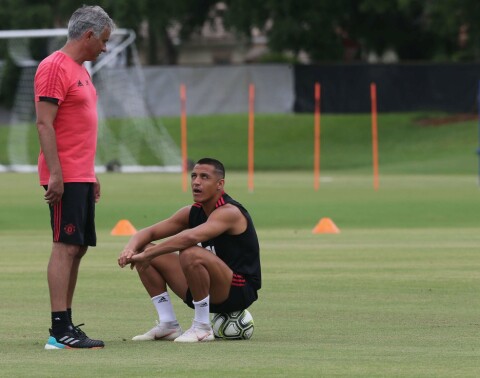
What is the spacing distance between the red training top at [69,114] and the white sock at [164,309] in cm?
102

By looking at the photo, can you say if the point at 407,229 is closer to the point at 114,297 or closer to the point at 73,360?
the point at 114,297

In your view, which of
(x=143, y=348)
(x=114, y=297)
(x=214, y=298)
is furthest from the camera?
(x=114, y=297)

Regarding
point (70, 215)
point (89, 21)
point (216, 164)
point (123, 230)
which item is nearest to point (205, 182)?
point (216, 164)

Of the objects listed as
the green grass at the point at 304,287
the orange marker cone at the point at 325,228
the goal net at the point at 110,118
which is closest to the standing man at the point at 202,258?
the green grass at the point at 304,287

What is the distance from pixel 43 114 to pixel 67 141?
9.9 inches

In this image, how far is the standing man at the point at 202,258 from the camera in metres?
9.68

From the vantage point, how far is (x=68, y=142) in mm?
9492

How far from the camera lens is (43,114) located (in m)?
9.36

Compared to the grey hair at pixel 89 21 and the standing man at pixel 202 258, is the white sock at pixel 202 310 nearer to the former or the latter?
the standing man at pixel 202 258

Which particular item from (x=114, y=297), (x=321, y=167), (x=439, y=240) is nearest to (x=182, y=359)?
(x=114, y=297)

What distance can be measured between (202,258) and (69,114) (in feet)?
4.17

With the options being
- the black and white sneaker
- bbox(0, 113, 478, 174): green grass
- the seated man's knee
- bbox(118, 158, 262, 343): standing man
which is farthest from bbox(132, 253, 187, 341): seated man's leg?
bbox(0, 113, 478, 174): green grass

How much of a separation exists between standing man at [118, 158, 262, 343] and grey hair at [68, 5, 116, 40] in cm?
114

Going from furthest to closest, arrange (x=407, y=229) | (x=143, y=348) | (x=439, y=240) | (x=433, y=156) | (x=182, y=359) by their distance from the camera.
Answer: (x=433, y=156), (x=407, y=229), (x=439, y=240), (x=143, y=348), (x=182, y=359)
